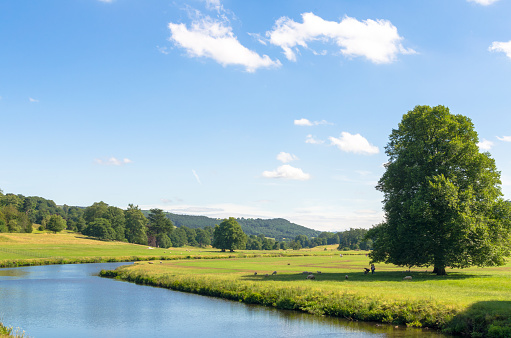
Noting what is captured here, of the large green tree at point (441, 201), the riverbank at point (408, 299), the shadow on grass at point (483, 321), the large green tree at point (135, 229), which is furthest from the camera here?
the large green tree at point (135, 229)

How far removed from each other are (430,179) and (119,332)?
39.7m

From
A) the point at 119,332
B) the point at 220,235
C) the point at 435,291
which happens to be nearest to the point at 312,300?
the point at 435,291

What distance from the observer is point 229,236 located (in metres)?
160

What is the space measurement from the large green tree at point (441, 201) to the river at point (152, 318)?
21.7m

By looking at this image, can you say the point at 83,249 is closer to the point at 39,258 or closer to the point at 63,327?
the point at 39,258

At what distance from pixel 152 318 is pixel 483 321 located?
85.8 ft

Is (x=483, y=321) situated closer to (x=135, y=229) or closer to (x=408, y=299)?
(x=408, y=299)

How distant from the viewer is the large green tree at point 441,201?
46.0 m

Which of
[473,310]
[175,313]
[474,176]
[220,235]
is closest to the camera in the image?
[473,310]

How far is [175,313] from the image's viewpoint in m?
36.0

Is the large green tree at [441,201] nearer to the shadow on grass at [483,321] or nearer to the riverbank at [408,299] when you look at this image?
the riverbank at [408,299]

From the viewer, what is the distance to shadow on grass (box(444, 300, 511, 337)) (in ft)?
81.3

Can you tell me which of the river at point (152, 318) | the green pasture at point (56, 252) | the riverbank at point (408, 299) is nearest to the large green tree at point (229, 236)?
the green pasture at point (56, 252)

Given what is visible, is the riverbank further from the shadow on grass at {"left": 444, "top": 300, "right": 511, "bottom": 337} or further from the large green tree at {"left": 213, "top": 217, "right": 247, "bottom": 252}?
the large green tree at {"left": 213, "top": 217, "right": 247, "bottom": 252}
